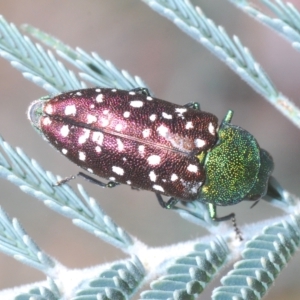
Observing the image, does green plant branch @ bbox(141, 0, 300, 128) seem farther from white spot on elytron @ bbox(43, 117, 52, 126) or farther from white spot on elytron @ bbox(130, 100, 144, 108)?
white spot on elytron @ bbox(43, 117, 52, 126)

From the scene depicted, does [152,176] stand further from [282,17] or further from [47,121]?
[282,17]

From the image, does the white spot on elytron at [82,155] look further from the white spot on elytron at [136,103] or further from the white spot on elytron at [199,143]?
the white spot on elytron at [199,143]

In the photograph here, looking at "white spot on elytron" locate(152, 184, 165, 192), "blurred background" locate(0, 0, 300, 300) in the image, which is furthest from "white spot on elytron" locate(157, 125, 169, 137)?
"blurred background" locate(0, 0, 300, 300)

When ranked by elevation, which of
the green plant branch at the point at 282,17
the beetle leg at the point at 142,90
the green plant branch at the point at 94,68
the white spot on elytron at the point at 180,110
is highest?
the green plant branch at the point at 282,17

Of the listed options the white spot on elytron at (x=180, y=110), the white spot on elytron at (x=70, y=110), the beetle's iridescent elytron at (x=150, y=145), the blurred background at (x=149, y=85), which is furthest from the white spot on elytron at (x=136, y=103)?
the blurred background at (x=149, y=85)

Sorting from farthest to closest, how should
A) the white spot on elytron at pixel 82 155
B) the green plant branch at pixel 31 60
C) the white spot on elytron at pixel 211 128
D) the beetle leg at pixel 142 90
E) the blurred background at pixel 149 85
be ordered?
1. the blurred background at pixel 149 85
2. the white spot on elytron at pixel 211 128
3. the white spot on elytron at pixel 82 155
4. the beetle leg at pixel 142 90
5. the green plant branch at pixel 31 60

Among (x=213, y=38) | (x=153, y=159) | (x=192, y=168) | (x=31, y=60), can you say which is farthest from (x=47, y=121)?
(x=213, y=38)
